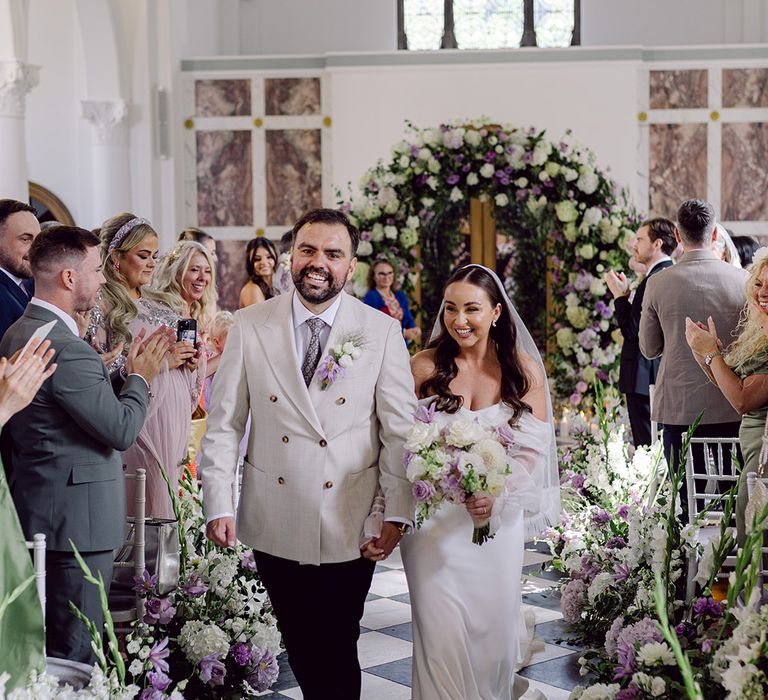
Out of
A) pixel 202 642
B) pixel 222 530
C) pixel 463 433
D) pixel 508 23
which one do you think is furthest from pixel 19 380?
pixel 508 23

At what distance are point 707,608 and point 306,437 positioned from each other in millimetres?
1326

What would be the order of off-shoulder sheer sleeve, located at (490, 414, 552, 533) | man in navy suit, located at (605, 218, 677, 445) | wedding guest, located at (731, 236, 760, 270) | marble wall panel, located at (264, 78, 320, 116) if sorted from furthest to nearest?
marble wall panel, located at (264, 78, 320, 116), wedding guest, located at (731, 236, 760, 270), man in navy suit, located at (605, 218, 677, 445), off-shoulder sheer sleeve, located at (490, 414, 552, 533)

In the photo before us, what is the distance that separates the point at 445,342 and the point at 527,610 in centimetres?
164

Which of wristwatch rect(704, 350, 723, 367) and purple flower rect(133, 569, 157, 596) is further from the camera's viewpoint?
wristwatch rect(704, 350, 723, 367)

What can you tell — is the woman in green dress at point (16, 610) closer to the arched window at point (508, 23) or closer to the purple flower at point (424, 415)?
the purple flower at point (424, 415)

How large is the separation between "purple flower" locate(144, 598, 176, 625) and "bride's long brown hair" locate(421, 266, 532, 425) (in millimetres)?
1240

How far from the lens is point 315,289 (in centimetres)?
347

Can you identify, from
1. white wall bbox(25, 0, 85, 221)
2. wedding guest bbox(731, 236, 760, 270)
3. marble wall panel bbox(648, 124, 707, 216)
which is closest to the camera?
wedding guest bbox(731, 236, 760, 270)

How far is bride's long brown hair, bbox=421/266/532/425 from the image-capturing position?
13.5 feet

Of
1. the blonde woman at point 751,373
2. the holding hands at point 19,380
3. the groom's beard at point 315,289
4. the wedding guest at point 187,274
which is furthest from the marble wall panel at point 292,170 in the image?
the holding hands at point 19,380

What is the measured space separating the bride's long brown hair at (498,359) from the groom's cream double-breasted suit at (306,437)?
21.1 inches

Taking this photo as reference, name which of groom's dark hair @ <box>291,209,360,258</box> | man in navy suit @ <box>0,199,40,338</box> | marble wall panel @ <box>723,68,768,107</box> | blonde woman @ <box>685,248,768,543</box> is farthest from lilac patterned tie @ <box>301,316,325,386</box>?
marble wall panel @ <box>723,68,768,107</box>

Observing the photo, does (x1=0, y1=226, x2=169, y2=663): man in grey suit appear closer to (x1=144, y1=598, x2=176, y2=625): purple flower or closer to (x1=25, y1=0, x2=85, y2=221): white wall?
(x1=144, y1=598, x2=176, y2=625): purple flower

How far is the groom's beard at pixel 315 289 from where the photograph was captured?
3467 millimetres
